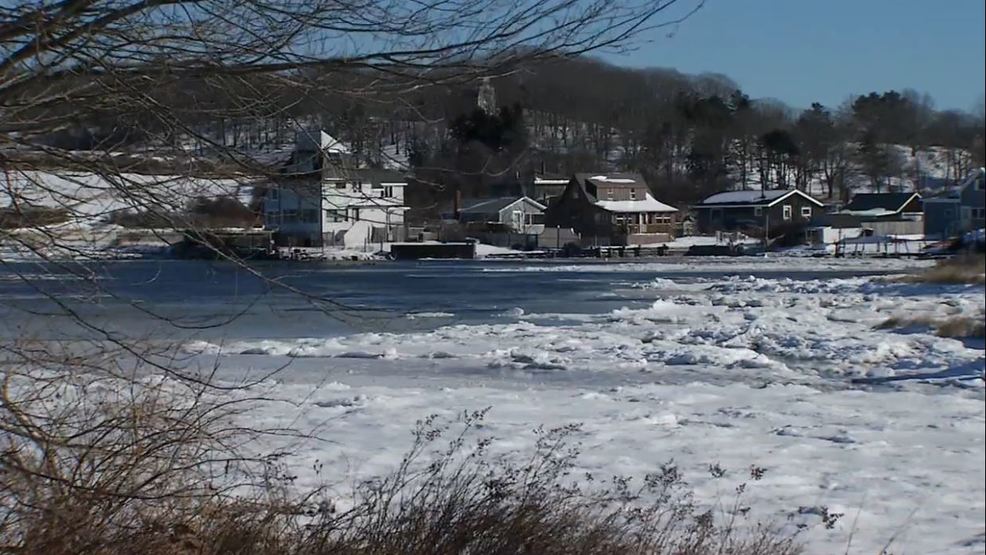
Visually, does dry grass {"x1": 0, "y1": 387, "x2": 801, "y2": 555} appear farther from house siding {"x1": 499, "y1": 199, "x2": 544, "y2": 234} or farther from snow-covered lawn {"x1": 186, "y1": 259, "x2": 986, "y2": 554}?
house siding {"x1": 499, "y1": 199, "x2": 544, "y2": 234}

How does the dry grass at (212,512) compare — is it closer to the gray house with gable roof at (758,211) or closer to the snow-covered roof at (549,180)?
the gray house with gable roof at (758,211)

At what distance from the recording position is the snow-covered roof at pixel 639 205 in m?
8.73

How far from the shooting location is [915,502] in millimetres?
7082

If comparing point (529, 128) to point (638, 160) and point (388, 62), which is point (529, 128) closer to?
point (388, 62)

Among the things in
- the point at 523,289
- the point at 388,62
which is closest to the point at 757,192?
the point at 388,62

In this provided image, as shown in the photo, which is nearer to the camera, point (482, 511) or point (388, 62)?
point (388, 62)

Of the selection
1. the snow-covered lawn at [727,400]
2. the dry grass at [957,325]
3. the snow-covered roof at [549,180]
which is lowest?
the snow-covered lawn at [727,400]

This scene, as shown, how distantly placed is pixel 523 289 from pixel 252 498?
27.3 meters

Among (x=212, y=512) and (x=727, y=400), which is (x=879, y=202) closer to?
(x=212, y=512)

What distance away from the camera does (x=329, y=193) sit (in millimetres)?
4988

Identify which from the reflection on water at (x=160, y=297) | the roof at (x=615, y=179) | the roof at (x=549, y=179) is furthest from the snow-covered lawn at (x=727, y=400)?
the roof at (x=549, y=179)

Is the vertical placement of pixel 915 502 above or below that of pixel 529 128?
below

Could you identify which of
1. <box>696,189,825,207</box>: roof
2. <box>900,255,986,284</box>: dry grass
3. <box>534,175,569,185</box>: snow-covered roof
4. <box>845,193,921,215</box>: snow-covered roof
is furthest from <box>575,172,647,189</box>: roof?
<box>900,255,986,284</box>: dry grass

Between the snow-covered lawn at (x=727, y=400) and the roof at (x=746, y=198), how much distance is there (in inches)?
32.8
